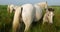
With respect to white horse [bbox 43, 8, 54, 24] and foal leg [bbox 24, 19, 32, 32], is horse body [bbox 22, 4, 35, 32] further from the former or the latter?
white horse [bbox 43, 8, 54, 24]

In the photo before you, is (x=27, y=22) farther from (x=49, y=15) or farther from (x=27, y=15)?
(x=49, y=15)

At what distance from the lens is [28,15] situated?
1.63 metres

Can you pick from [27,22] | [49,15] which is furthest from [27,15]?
[49,15]

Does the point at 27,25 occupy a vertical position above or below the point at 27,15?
below

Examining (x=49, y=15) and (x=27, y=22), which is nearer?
(x=27, y=22)

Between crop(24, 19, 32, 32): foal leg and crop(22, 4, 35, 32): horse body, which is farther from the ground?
crop(22, 4, 35, 32): horse body

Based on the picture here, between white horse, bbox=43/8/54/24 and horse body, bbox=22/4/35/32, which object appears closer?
horse body, bbox=22/4/35/32

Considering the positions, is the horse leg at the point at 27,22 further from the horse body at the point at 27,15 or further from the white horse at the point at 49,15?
the white horse at the point at 49,15

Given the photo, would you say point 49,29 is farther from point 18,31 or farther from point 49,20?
point 18,31

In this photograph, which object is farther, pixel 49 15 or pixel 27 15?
pixel 49 15

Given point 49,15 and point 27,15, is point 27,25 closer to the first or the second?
point 27,15

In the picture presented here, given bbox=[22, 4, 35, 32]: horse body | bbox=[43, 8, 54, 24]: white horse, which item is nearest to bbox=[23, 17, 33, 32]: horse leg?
bbox=[22, 4, 35, 32]: horse body

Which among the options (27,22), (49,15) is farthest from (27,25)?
(49,15)

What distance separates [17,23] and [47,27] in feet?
1.41
